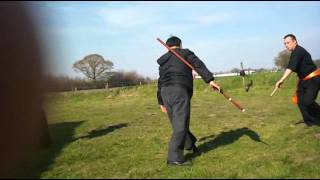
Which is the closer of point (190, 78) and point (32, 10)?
point (32, 10)

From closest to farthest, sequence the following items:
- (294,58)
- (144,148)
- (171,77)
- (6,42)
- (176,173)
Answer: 1. (6,42)
2. (176,173)
3. (171,77)
4. (144,148)
5. (294,58)

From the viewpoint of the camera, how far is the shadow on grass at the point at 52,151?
795 centimetres

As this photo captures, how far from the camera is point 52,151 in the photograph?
1021cm

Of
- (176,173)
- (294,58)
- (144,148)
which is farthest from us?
(294,58)

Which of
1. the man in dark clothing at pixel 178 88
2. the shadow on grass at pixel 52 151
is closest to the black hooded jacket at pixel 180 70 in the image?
the man in dark clothing at pixel 178 88

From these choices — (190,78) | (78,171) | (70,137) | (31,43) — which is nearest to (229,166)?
(190,78)

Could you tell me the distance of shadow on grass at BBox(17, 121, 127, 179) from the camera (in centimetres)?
795

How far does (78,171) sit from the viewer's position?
326 inches

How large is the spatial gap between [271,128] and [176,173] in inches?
223

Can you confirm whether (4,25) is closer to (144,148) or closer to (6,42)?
(6,42)

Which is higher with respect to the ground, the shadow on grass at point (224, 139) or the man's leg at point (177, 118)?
the man's leg at point (177, 118)


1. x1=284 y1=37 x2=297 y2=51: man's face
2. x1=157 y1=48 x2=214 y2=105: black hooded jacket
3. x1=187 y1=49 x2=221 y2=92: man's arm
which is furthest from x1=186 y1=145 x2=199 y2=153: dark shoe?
x1=284 y1=37 x2=297 y2=51: man's face

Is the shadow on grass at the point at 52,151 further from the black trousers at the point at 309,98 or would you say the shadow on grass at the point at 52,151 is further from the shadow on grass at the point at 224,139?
the black trousers at the point at 309,98

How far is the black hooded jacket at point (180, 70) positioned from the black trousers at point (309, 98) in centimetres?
394
